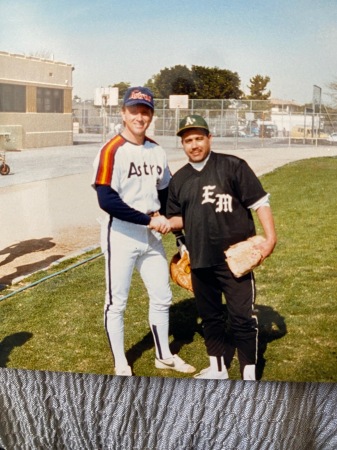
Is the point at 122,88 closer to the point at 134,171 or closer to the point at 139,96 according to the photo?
the point at 139,96

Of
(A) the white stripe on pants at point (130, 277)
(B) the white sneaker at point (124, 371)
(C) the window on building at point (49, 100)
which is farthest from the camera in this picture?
(A) the white stripe on pants at point (130, 277)

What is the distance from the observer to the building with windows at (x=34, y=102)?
1.57 meters

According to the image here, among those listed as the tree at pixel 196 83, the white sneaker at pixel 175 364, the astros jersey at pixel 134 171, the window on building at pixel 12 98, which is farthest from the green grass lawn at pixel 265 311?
the window on building at pixel 12 98

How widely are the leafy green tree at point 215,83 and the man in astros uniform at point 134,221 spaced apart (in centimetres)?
10

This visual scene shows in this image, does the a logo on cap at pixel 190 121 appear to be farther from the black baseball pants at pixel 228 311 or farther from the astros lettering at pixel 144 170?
the black baseball pants at pixel 228 311

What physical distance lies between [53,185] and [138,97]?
0.27m

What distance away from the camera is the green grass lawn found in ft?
5.59

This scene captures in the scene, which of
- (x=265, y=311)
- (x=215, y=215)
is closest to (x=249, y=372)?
(x=265, y=311)

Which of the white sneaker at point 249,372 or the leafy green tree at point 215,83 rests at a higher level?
the leafy green tree at point 215,83

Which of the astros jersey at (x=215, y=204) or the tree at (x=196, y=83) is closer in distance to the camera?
the tree at (x=196, y=83)

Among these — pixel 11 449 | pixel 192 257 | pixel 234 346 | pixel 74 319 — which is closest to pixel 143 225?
pixel 192 257

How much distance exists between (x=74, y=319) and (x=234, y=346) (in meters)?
0.40

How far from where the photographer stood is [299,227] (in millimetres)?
2037

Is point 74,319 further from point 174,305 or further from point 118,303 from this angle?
point 174,305
